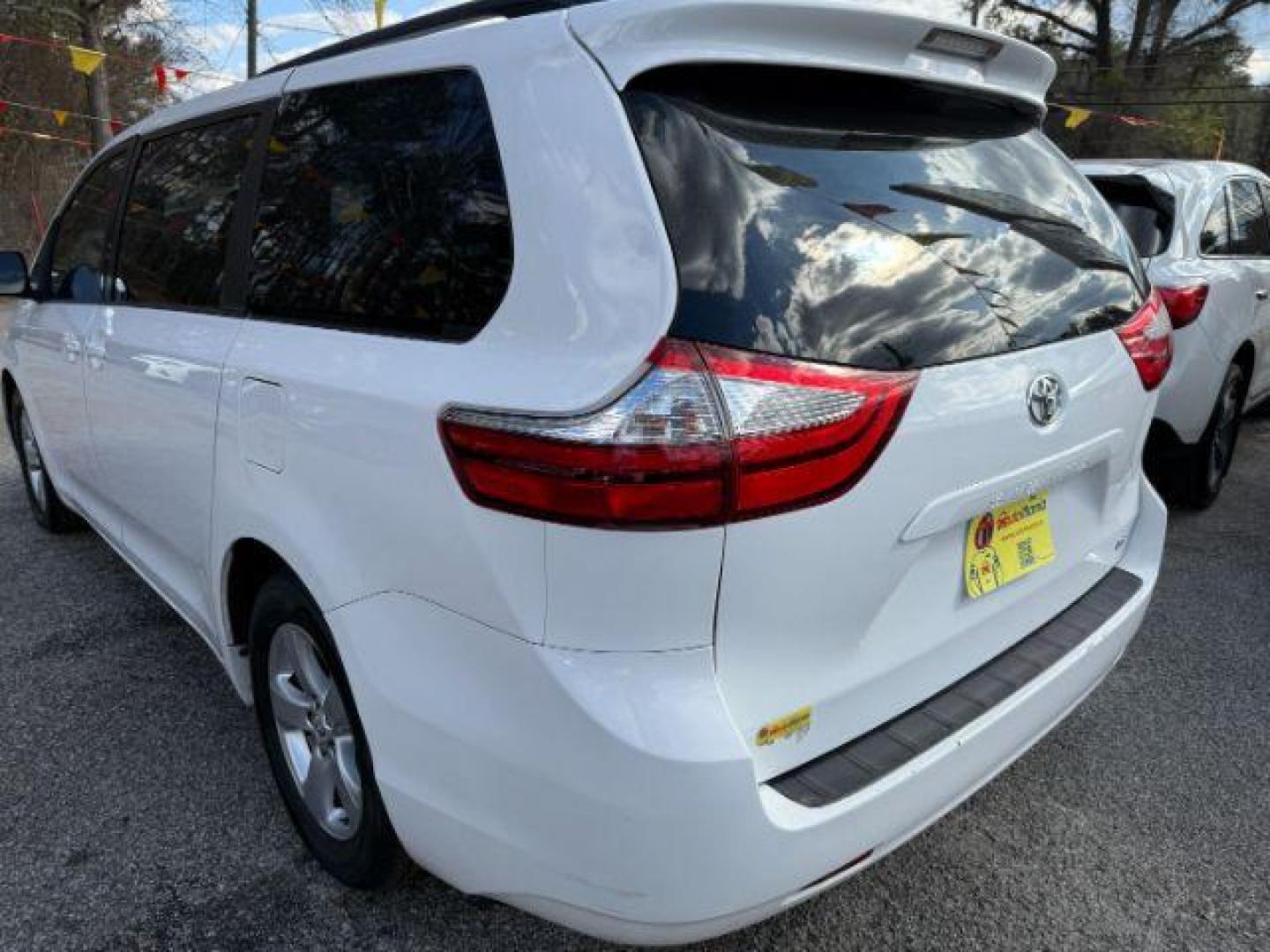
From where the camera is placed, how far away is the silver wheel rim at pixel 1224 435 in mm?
4668

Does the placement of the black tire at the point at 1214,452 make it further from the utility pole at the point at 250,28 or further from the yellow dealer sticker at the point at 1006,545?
the utility pole at the point at 250,28

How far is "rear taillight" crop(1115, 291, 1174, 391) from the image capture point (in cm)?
212

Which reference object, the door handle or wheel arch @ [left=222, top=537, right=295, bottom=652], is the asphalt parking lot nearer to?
wheel arch @ [left=222, top=537, right=295, bottom=652]

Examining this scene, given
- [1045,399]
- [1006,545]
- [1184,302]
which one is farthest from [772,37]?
[1184,302]

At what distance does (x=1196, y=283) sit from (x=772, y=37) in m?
3.42

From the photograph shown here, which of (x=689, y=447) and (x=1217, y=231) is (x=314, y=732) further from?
(x=1217, y=231)

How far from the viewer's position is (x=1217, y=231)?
455 cm

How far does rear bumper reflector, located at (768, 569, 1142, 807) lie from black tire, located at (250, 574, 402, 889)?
0.85m

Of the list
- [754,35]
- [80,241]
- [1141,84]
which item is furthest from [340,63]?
[1141,84]

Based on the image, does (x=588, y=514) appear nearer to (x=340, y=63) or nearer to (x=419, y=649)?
(x=419, y=649)

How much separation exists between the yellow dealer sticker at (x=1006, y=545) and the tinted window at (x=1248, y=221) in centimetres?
362

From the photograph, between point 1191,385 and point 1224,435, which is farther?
point 1224,435

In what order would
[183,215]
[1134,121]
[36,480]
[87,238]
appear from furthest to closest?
[1134,121] → [36,480] → [87,238] → [183,215]

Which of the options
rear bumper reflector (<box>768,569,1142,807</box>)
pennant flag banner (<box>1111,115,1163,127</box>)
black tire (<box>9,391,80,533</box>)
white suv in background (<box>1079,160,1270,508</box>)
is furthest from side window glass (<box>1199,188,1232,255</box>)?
pennant flag banner (<box>1111,115,1163,127</box>)
